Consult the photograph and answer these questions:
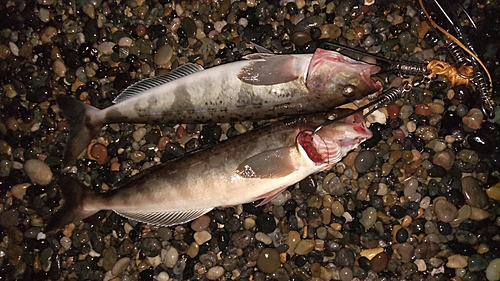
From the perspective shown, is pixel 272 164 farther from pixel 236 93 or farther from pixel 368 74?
pixel 368 74

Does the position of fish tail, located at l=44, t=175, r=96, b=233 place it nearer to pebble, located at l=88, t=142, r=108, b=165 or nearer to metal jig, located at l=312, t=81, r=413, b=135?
pebble, located at l=88, t=142, r=108, b=165

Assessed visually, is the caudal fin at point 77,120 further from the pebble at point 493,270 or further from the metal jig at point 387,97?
the pebble at point 493,270

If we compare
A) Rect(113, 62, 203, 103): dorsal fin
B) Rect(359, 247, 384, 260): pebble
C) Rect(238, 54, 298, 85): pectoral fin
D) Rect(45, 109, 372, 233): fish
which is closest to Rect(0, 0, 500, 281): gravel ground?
Rect(359, 247, 384, 260): pebble

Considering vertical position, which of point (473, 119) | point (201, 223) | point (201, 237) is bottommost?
point (201, 237)

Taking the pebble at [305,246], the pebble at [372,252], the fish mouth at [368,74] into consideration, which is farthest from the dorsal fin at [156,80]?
the pebble at [372,252]

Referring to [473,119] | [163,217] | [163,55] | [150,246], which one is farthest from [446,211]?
[163,55]

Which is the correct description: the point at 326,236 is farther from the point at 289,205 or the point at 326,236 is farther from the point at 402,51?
the point at 402,51

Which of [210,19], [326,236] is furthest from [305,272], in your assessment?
[210,19]
